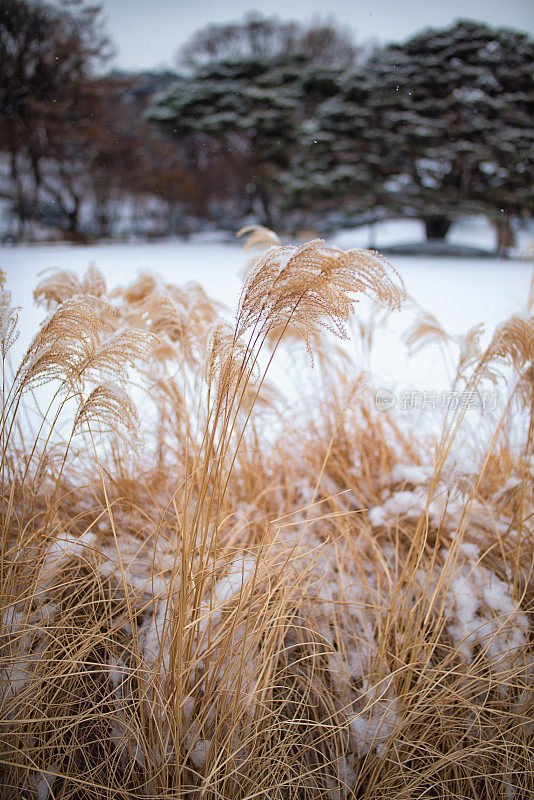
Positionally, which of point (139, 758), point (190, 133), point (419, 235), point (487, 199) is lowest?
point (139, 758)

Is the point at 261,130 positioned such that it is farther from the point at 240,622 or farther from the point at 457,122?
the point at 240,622

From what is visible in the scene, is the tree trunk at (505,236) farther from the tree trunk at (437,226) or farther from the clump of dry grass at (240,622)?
the clump of dry grass at (240,622)

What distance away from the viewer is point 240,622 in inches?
34.4

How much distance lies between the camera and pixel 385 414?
170 centimetres

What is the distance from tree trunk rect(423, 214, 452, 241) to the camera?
491 cm

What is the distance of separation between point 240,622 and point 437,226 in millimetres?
5012

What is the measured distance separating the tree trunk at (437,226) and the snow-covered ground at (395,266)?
10 cm

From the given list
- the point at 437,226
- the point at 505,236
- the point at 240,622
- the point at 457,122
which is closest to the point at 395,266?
the point at 437,226

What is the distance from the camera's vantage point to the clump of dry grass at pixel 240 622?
2.51 feet

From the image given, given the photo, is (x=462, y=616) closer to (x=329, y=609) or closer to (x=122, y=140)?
(x=329, y=609)

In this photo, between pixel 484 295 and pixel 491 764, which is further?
pixel 484 295

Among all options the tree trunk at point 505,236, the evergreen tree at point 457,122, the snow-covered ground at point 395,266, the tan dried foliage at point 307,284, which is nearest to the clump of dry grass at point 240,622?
the tan dried foliage at point 307,284

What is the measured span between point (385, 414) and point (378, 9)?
8.22 feet

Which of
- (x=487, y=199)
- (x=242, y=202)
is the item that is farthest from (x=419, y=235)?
(x=242, y=202)
